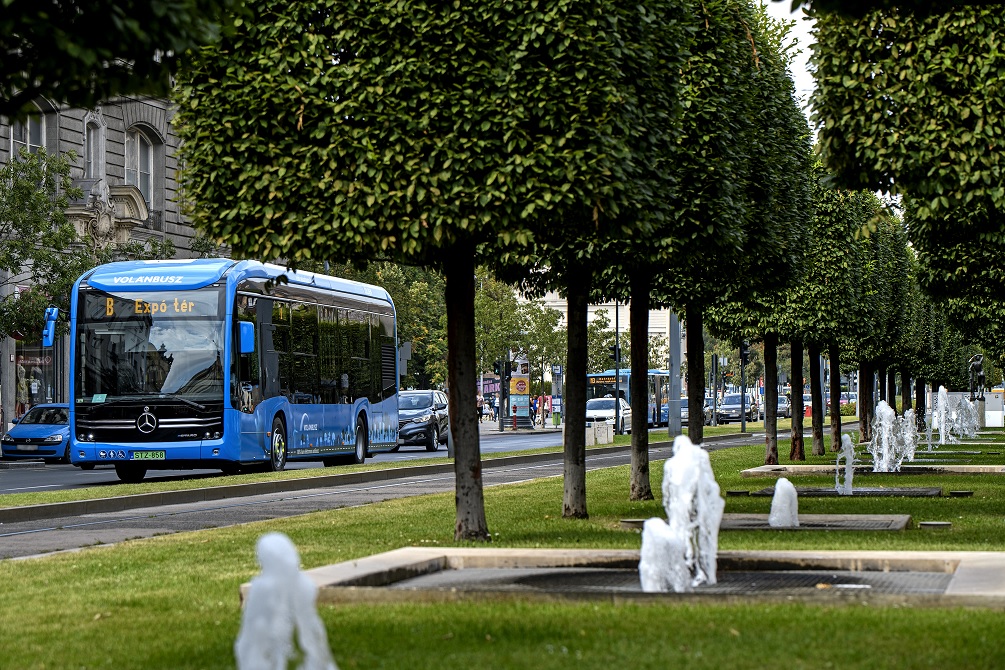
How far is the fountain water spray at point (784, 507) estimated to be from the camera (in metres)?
15.4

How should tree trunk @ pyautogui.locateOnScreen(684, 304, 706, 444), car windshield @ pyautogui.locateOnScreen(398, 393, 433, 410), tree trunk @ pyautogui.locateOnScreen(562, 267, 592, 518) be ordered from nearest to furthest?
tree trunk @ pyautogui.locateOnScreen(562, 267, 592, 518), tree trunk @ pyautogui.locateOnScreen(684, 304, 706, 444), car windshield @ pyautogui.locateOnScreen(398, 393, 433, 410)

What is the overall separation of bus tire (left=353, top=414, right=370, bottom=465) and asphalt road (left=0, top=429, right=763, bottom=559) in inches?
173

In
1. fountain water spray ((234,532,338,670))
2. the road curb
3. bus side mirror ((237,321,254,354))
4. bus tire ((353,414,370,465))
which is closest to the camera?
fountain water spray ((234,532,338,670))

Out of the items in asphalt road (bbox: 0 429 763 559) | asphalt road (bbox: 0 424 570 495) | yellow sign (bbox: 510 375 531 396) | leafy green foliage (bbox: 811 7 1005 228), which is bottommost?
asphalt road (bbox: 0 429 763 559)

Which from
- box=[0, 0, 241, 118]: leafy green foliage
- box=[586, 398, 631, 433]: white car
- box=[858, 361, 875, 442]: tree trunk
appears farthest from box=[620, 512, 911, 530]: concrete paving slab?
box=[586, 398, 631, 433]: white car

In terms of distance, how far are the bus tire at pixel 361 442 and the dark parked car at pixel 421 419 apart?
1113 centimetres

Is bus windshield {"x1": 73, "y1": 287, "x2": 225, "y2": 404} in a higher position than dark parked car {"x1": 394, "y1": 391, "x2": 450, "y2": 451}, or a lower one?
higher

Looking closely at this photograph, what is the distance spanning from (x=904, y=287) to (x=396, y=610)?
3939cm

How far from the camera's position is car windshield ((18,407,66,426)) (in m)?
39.9

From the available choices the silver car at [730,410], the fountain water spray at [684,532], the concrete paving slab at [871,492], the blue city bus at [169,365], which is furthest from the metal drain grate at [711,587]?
the silver car at [730,410]

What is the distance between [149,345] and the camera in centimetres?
2848

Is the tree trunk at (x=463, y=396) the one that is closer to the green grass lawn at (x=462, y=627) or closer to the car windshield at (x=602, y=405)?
the green grass lawn at (x=462, y=627)

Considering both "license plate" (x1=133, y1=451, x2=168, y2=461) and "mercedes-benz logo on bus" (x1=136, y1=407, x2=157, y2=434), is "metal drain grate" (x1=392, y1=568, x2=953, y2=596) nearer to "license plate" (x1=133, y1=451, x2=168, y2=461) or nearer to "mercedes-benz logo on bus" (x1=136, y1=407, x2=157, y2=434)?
"license plate" (x1=133, y1=451, x2=168, y2=461)

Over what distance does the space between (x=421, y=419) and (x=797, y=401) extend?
18298 millimetres
